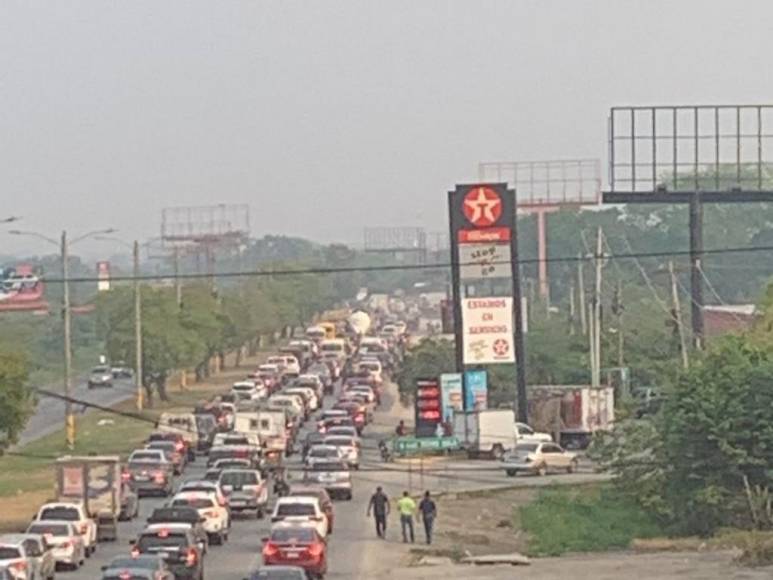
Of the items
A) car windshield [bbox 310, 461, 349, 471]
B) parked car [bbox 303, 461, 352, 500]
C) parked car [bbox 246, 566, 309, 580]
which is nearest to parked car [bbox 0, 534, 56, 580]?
parked car [bbox 246, 566, 309, 580]

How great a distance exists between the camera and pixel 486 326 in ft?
244

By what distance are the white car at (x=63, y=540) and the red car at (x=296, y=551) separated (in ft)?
12.9

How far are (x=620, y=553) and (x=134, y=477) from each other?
17.1 m

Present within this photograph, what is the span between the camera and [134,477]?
5994cm

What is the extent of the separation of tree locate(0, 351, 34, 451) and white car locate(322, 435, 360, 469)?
11.2 m

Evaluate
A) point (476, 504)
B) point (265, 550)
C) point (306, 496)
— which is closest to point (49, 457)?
point (476, 504)

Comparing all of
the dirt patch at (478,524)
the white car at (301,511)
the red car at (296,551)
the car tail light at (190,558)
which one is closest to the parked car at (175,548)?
the car tail light at (190,558)

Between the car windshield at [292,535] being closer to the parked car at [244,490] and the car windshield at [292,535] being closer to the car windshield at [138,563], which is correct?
the car windshield at [138,563]

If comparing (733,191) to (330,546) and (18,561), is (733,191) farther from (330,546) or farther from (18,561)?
(18,561)

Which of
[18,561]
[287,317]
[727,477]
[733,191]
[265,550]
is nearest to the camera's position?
[18,561]

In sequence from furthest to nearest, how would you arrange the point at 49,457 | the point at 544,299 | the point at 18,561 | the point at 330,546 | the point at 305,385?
the point at 544,299 < the point at 305,385 < the point at 49,457 < the point at 330,546 < the point at 18,561

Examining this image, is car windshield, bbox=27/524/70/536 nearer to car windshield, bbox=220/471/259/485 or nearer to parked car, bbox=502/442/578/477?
car windshield, bbox=220/471/259/485

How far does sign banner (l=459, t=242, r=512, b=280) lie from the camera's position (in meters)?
74.3

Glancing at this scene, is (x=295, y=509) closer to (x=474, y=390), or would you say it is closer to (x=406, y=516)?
(x=406, y=516)
